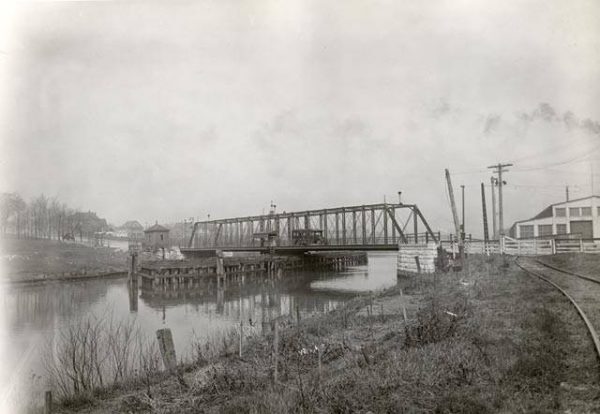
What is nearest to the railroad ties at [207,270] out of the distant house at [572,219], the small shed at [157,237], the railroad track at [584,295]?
the small shed at [157,237]

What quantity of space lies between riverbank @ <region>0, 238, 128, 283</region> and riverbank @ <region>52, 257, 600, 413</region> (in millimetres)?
28304

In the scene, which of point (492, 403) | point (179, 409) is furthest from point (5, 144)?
point (492, 403)

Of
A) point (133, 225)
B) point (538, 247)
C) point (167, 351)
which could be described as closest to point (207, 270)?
point (538, 247)

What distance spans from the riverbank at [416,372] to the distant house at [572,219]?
34702 mm

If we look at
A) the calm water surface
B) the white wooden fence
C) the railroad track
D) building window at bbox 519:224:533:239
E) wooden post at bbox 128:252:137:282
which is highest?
building window at bbox 519:224:533:239

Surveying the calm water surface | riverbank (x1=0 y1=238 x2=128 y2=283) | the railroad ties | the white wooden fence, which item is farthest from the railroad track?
riverbank (x1=0 y1=238 x2=128 y2=283)

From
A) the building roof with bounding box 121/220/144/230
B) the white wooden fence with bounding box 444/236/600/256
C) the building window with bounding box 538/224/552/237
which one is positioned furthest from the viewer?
the building roof with bounding box 121/220/144/230

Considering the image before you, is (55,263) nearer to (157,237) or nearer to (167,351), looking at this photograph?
(157,237)

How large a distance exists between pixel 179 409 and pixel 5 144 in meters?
5.57

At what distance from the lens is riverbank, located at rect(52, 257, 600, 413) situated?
5.19 meters

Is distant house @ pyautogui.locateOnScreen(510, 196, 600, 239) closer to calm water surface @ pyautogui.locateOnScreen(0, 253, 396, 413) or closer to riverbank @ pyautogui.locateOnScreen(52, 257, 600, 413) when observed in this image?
calm water surface @ pyautogui.locateOnScreen(0, 253, 396, 413)

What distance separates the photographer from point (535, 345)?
22.1ft

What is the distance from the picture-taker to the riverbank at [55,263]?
3716 cm

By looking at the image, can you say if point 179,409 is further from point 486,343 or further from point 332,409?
point 486,343
